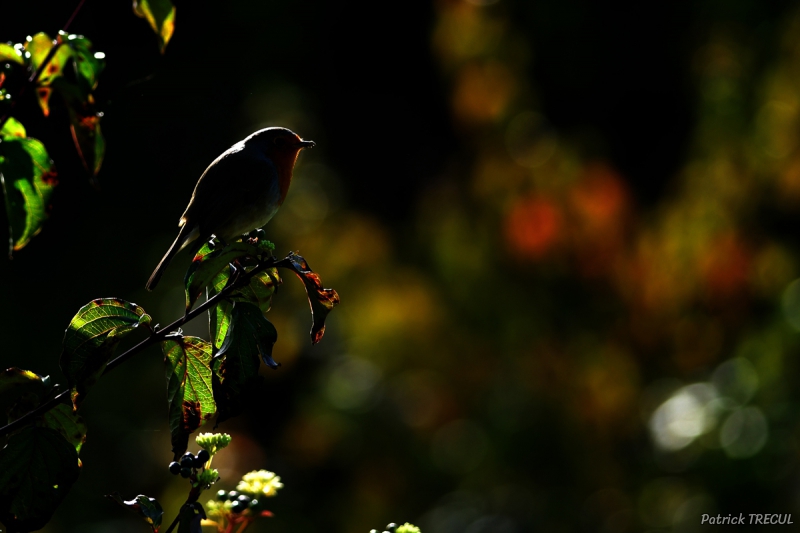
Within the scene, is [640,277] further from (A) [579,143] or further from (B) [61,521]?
(B) [61,521]

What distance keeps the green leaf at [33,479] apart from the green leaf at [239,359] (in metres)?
0.18

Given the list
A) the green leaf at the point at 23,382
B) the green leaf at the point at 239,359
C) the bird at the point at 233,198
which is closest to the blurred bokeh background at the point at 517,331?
the bird at the point at 233,198

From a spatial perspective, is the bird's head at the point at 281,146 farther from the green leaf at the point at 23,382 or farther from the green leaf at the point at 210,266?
the green leaf at the point at 23,382

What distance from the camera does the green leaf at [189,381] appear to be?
99cm

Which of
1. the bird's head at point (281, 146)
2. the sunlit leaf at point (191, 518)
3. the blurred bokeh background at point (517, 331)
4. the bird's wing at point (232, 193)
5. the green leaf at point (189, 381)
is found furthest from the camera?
the blurred bokeh background at point (517, 331)

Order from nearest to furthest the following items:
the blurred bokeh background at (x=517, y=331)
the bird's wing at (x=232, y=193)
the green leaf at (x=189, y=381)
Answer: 1. the green leaf at (x=189, y=381)
2. the bird's wing at (x=232, y=193)
3. the blurred bokeh background at (x=517, y=331)

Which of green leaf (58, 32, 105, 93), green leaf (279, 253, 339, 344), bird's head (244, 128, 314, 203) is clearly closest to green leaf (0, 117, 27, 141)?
green leaf (58, 32, 105, 93)

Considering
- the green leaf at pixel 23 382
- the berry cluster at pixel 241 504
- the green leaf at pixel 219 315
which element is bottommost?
the berry cluster at pixel 241 504

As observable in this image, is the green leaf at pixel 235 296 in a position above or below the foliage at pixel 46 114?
below

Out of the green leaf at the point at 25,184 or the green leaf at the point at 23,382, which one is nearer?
the green leaf at the point at 23,382

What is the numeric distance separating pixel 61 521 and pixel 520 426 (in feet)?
9.89

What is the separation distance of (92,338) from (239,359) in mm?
168

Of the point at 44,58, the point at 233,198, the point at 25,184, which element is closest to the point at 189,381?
the point at 25,184

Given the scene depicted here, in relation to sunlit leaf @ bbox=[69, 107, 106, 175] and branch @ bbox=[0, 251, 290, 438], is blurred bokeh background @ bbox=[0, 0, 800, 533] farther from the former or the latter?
branch @ bbox=[0, 251, 290, 438]
